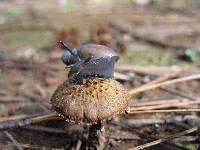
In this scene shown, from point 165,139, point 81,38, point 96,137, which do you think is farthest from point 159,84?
point 81,38

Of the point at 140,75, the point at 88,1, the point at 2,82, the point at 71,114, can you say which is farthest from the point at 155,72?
the point at 88,1

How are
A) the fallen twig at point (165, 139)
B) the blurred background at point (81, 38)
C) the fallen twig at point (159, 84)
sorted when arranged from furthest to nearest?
the blurred background at point (81, 38) < the fallen twig at point (159, 84) < the fallen twig at point (165, 139)

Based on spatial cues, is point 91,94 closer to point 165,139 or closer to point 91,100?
point 91,100

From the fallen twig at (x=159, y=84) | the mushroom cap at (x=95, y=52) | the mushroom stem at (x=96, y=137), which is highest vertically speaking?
the mushroom cap at (x=95, y=52)

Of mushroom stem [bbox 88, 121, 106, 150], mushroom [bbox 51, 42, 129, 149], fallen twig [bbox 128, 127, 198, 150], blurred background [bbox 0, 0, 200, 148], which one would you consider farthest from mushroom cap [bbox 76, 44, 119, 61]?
blurred background [bbox 0, 0, 200, 148]

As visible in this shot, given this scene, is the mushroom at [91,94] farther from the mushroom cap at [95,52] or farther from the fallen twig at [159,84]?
A: the fallen twig at [159,84]

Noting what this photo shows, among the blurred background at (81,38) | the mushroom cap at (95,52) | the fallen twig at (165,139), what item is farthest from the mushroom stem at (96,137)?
the mushroom cap at (95,52)

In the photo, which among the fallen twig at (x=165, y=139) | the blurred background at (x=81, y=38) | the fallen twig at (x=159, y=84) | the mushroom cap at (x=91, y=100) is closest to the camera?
the mushroom cap at (x=91, y=100)
